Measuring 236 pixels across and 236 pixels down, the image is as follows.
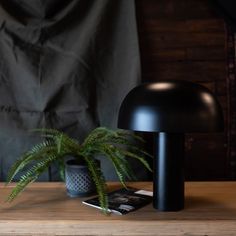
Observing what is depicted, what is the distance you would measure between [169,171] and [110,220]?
9.1 inches

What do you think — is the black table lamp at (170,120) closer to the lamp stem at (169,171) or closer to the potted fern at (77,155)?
the lamp stem at (169,171)

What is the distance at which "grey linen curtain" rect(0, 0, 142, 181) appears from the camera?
148 centimetres

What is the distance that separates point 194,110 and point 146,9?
83 centimetres

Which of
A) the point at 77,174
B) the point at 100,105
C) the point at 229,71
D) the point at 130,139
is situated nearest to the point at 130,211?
the point at 77,174

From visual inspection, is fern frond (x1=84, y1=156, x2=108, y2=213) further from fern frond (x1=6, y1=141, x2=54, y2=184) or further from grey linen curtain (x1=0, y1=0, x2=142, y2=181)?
grey linen curtain (x1=0, y1=0, x2=142, y2=181)

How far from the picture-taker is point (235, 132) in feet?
5.18

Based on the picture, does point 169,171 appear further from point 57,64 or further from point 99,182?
point 57,64

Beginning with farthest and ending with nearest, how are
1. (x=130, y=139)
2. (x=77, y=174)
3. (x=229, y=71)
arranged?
(x=229, y=71)
(x=130, y=139)
(x=77, y=174)

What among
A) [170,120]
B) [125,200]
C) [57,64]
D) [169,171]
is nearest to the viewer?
[170,120]

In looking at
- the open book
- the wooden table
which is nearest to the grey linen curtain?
the open book

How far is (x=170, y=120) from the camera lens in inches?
35.5

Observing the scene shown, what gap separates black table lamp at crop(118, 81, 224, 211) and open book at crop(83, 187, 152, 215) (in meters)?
0.07

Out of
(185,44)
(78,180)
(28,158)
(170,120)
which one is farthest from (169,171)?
(185,44)

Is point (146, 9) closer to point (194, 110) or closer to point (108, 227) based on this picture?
point (194, 110)
